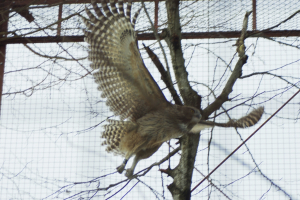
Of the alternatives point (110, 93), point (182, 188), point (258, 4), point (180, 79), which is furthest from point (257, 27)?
point (182, 188)

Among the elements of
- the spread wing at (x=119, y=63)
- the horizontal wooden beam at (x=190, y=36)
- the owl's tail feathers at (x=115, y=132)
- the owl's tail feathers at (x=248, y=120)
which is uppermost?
the horizontal wooden beam at (x=190, y=36)

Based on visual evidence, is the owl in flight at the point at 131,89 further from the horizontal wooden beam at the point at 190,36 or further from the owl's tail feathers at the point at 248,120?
the horizontal wooden beam at the point at 190,36

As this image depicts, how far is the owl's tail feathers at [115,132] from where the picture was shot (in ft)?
6.97

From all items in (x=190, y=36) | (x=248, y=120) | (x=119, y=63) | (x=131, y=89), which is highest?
(x=190, y=36)

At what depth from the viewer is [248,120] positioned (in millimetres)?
1882

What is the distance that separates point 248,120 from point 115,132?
36.1 inches

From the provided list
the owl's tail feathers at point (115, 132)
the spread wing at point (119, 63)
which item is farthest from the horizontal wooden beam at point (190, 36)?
the owl's tail feathers at point (115, 132)

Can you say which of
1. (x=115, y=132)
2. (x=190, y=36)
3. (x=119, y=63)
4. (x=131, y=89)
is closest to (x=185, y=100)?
(x=131, y=89)

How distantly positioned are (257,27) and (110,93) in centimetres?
164

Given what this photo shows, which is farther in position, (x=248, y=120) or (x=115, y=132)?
(x=115, y=132)

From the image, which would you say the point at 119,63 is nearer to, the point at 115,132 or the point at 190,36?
the point at 115,132

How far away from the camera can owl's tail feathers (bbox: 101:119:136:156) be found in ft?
6.97

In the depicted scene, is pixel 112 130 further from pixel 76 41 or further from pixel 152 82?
pixel 76 41

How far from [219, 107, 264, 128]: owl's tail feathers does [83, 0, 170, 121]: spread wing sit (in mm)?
436
